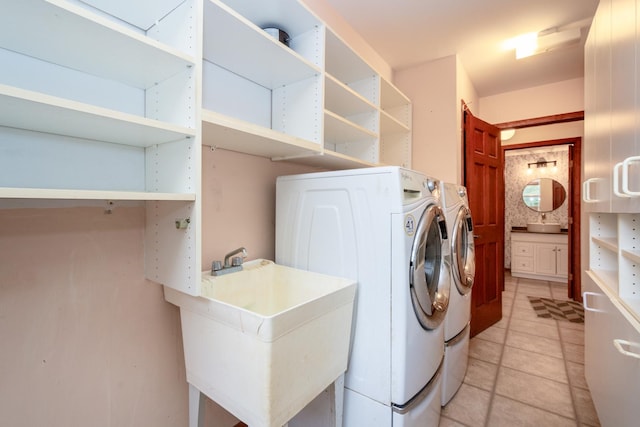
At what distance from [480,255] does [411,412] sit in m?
2.00

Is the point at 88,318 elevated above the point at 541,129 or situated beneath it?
situated beneath

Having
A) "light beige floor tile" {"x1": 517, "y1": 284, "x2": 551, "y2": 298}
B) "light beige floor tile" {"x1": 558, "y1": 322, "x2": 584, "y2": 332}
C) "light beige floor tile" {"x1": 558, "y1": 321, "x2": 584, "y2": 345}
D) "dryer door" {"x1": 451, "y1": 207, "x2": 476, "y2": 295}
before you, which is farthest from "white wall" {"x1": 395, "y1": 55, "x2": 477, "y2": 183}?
"light beige floor tile" {"x1": 517, "y1": 284, "x2": 551, "y2": 298}

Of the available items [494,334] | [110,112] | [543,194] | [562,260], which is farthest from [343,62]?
[543,194]

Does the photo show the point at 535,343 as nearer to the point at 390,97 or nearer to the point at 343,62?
the point at 390,97

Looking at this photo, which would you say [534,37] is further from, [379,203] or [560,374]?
[560,374]

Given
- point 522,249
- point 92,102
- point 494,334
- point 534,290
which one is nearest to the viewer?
point 92,102

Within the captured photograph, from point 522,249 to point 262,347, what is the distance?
554 centimetres

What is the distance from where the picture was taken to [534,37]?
92.4 inches

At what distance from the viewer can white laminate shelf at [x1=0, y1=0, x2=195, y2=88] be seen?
2.31 feet

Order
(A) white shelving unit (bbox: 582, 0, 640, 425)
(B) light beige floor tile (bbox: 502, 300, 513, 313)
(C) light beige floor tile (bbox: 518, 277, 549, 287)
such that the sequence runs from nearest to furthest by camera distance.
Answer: (A) white shelving unit (bbox: 582, 0, 640, 425)
(B) light beige floor tile (bbox: 502, 300, 513, 313)
(C) light beige floor tile (bbox: 518, 277, 549, 287)

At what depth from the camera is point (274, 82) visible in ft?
5.26

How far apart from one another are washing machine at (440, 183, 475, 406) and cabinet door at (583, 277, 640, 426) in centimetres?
66

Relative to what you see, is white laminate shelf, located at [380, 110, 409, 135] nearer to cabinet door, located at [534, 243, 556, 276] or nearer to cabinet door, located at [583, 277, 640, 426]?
cabinet door, located at [583, 277, 640, 426]

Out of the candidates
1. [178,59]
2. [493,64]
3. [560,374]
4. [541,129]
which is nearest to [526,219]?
[541,129]
